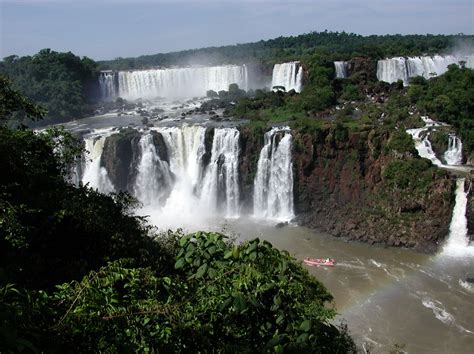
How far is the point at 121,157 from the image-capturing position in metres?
28.5

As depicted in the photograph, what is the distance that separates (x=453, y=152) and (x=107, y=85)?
118ft

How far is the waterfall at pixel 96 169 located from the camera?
28714mm

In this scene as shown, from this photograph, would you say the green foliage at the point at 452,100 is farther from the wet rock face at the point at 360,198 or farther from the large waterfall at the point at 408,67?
the large waterfall at the point at 408,67

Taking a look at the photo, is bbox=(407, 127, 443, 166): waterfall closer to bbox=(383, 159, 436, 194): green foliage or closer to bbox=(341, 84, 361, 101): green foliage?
bbox=(383, 159, 436, 194): green foliage

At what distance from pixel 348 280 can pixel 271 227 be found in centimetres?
666

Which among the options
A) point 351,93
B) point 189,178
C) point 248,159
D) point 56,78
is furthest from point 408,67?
point 56,78

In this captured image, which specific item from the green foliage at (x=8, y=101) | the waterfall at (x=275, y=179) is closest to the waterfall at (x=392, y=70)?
the waterfall at (x=275, y=179)

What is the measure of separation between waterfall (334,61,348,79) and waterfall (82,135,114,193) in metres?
22.7

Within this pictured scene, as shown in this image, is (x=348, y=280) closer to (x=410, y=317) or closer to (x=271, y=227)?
(x=410, y=317)

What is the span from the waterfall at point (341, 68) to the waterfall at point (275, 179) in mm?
17741

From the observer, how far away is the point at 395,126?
28.0m

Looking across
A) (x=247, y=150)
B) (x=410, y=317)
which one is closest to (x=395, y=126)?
(x=247, y=150)

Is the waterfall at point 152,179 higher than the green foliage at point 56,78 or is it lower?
lower

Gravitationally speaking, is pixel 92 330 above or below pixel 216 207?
above
